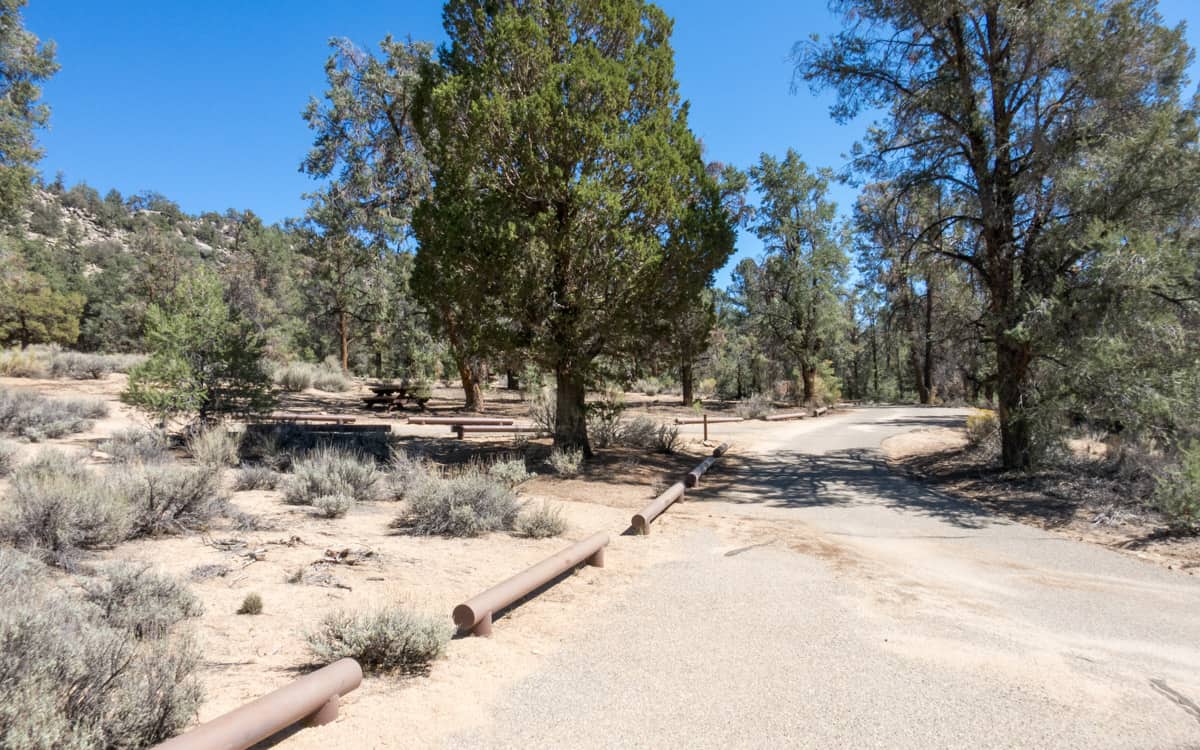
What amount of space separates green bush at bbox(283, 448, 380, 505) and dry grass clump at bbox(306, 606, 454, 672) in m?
4.43

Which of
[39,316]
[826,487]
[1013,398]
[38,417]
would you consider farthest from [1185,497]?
[39,316]

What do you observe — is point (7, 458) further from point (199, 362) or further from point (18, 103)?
point (18, 103)

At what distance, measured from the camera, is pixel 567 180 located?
1139cm

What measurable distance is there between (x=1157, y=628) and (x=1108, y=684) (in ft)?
5.22

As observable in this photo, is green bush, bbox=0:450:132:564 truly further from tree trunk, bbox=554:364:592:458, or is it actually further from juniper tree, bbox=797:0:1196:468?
juniper tree, bbox=797:0:1196:468

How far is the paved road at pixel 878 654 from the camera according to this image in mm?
3281

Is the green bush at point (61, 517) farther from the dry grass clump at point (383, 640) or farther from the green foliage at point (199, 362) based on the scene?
the green foliage at point (199, 362)

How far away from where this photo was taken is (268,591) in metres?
4.89

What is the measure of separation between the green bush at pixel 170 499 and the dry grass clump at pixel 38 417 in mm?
6399

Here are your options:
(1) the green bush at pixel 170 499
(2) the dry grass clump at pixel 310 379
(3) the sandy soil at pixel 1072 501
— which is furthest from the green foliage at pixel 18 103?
(3) the sandy soil at pixel 1072 501

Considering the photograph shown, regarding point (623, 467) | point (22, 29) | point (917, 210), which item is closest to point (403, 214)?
point (22, 29)

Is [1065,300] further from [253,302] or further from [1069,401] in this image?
[253,302]

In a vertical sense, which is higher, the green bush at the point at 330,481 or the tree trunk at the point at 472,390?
the tree trunk at the point at 472,390

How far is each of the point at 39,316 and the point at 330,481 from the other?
4800 cm
